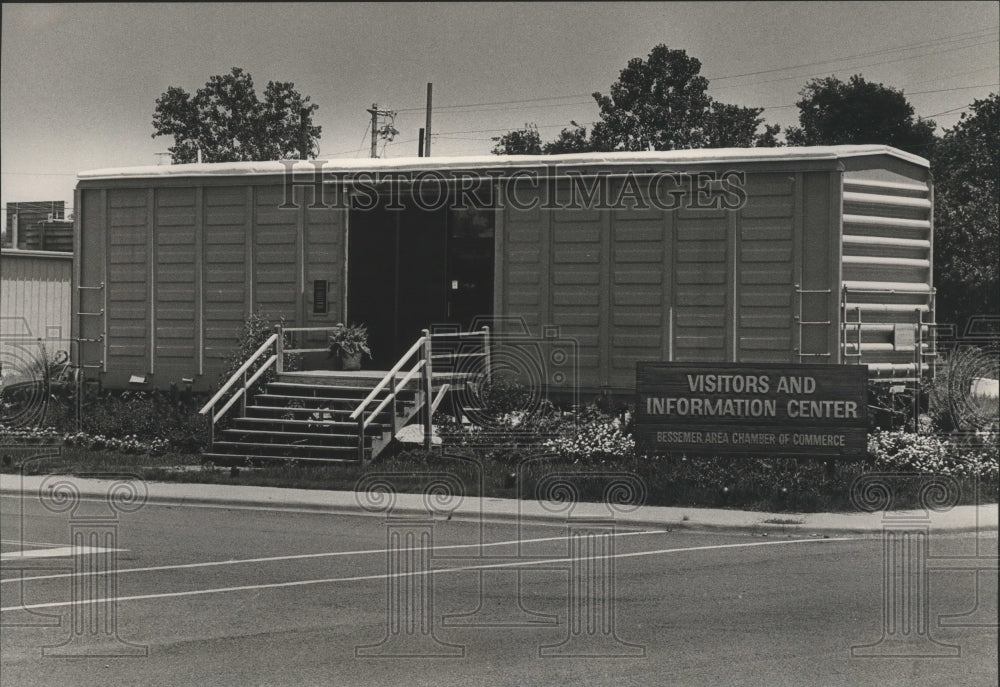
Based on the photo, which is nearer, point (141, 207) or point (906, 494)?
point (906, 494)

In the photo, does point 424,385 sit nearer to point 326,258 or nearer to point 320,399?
point 320,399

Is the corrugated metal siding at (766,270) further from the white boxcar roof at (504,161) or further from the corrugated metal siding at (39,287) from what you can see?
the corrugated metal siding at (39,287)

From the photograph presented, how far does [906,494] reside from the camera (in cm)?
1055

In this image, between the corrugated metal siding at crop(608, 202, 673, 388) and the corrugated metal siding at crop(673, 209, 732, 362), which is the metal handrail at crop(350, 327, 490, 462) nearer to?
the corrugated metal siding at crop(608, 202, 673, 388)

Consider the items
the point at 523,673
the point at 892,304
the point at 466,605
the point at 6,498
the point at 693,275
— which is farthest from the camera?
the point at 693,275

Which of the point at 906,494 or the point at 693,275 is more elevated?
the point at 693,275

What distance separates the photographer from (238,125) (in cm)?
594

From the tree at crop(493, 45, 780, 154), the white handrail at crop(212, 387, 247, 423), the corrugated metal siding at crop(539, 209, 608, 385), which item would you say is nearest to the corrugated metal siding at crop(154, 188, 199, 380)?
the white handrail at crop(212, 387, 247, 423)

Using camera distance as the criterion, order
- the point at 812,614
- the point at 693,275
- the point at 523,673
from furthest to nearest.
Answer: the point at 693,275, the point at 812,614, the point at 523,673

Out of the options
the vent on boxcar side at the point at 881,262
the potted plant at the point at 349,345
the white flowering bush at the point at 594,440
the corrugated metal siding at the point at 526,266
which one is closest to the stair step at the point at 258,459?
the potted plant at the point at 349,345

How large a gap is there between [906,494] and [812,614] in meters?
4.36

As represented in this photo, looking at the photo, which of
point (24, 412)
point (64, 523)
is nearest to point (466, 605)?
point (24, 412)

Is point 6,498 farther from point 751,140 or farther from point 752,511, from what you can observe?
point 751,140

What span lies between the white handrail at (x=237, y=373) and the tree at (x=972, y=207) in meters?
11.2
